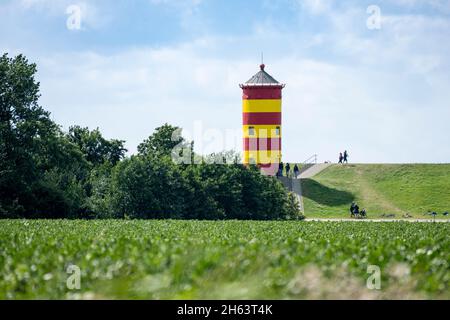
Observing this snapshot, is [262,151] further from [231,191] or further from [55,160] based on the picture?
[55,160]

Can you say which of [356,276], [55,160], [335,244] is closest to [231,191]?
[55,160]

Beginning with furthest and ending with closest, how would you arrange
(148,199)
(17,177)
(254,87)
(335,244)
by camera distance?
(254,87) → (148,199) → (17,177) → (335,244)

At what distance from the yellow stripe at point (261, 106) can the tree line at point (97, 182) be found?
17.8 ft

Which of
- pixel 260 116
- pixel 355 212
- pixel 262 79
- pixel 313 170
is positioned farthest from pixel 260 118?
pixel 313 170

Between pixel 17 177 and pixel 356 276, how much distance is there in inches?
1695

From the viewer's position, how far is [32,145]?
56188mm

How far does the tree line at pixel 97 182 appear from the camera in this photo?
5619 centimetres

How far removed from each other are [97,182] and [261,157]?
19113 mm

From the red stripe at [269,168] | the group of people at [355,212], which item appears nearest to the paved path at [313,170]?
the red stripe at [269,168]

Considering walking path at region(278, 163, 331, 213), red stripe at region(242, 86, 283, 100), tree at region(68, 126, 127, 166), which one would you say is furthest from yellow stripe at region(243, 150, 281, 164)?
tree at region(68, 126, 127, 166)

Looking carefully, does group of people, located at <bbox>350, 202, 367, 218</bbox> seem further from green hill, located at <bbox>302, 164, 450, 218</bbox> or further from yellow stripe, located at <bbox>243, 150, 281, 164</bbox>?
yellow stripe, located at <bbox>243, 150, 281, 164</bbox>

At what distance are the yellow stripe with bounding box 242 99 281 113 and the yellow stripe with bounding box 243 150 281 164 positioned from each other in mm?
4474

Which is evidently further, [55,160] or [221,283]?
[55,160]
